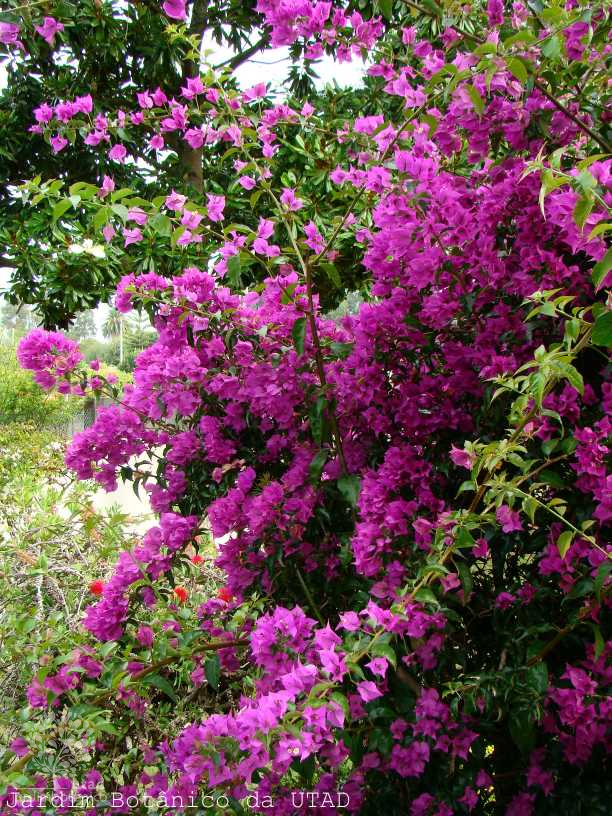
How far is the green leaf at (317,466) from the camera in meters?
1.37

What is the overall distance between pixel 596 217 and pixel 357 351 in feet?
1.83

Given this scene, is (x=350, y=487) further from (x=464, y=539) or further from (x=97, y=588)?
(x=97, y=588)

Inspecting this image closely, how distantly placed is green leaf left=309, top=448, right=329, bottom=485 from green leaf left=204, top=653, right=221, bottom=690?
0.43 meters

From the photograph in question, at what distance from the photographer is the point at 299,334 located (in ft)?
4.50

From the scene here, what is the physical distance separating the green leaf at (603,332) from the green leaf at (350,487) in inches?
25.1

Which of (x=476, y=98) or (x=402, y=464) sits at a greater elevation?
(x=476, y=98)

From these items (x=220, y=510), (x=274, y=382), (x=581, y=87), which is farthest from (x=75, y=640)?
(x=581, y=87)

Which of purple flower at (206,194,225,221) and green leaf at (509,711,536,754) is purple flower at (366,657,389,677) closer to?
green leaf at (509,711,536,754)

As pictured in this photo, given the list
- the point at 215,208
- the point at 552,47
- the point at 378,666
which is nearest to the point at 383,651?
the point at 378,666

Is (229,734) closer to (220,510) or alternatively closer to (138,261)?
(220,510)

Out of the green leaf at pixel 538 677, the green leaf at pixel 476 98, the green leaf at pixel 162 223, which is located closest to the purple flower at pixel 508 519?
the green leaf at pixel 538 677

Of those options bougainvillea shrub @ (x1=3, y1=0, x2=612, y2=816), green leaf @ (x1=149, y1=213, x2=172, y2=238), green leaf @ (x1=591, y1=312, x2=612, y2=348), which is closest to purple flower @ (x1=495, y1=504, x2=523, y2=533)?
bougainvillea shrub @ (x1=3, y1=0, x2=612, y2=816)

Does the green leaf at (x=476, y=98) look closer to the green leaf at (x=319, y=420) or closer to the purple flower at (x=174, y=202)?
the green leaf at (x=319, y=420)

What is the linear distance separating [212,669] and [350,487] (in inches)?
18.6
